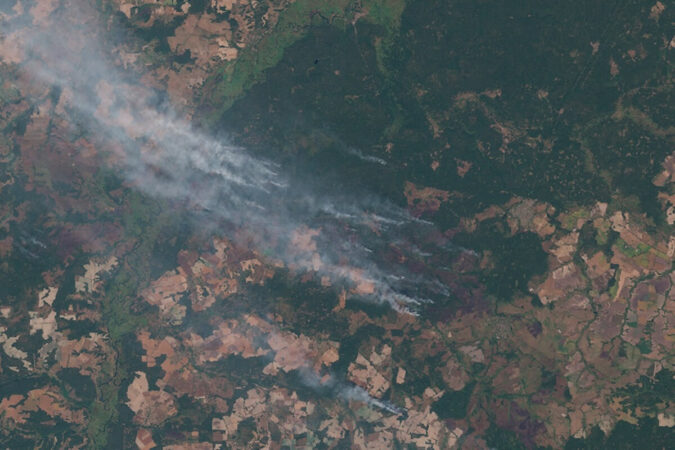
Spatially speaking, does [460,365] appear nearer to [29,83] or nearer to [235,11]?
[235,11]

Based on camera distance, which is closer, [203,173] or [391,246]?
[391,246]

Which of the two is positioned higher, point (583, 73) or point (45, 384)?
point (583, 73)

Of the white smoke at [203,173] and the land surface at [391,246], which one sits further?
the white smoke at [203,173]

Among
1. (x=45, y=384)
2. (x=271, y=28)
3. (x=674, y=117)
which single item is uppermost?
(x=674, y=117)

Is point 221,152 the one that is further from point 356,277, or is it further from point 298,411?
point 298,411

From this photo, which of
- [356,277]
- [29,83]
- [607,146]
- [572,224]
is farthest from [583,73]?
[29,83]

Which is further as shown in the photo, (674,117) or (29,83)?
(29,83)

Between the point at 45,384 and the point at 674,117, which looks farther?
the point at 45,384

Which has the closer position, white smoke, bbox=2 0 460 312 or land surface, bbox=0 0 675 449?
land surface, bbox=0 0 675 449

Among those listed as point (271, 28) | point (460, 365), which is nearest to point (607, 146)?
point (460, 365)
